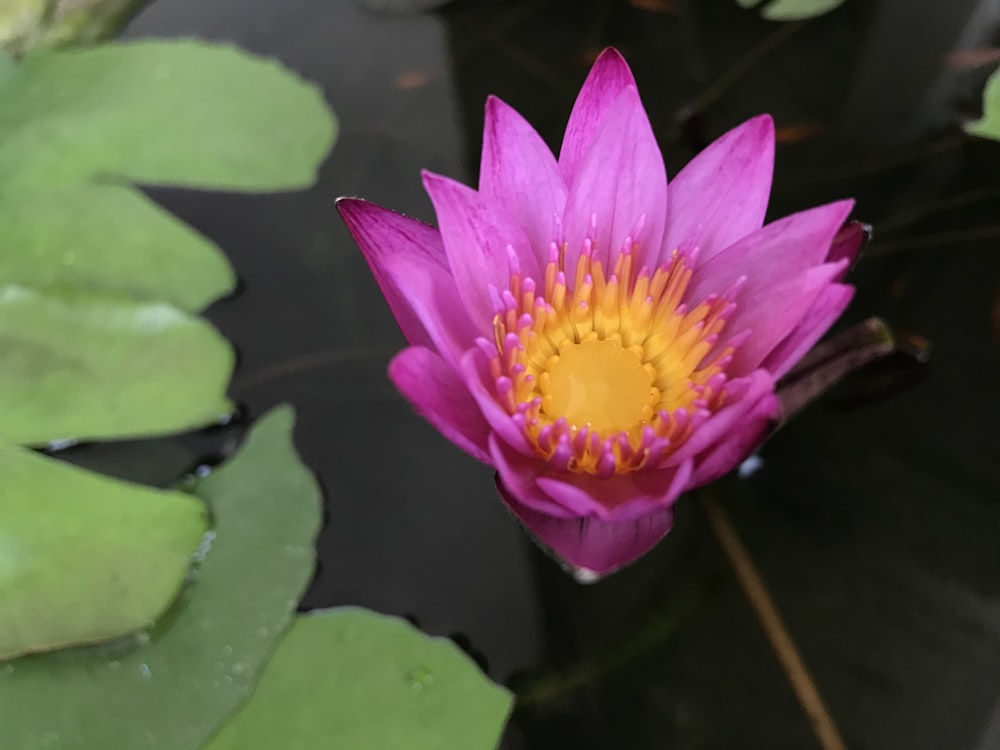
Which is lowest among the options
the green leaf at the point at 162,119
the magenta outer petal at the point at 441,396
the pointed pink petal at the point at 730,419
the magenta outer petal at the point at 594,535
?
the green leaf at the point at 162,119

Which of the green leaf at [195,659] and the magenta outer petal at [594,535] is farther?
the green leaf at [195,659]

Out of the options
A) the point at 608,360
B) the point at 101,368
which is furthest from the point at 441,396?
the point at 101,368

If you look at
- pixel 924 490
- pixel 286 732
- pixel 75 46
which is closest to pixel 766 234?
pixel 924 490

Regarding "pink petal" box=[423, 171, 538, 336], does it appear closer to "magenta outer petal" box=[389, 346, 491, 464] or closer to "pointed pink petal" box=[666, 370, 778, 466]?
"magenta outer petal" box=[389, 346, 491, 464]

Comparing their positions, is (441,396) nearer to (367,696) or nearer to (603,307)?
(603,307)

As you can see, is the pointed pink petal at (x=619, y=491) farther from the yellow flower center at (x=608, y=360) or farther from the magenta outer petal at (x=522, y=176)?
the magenta outer petal at (x=522, y=176)

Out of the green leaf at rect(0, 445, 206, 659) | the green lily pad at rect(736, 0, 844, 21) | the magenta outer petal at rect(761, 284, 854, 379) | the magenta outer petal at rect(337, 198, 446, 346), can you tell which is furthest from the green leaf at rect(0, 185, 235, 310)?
the green lily pad at rect(736, 0, 844, 21)

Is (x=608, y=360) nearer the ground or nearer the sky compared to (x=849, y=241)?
nearer the ground

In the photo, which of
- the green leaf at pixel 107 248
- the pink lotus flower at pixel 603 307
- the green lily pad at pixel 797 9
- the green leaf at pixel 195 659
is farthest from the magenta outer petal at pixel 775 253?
the green lily pad at pixel 797 9
